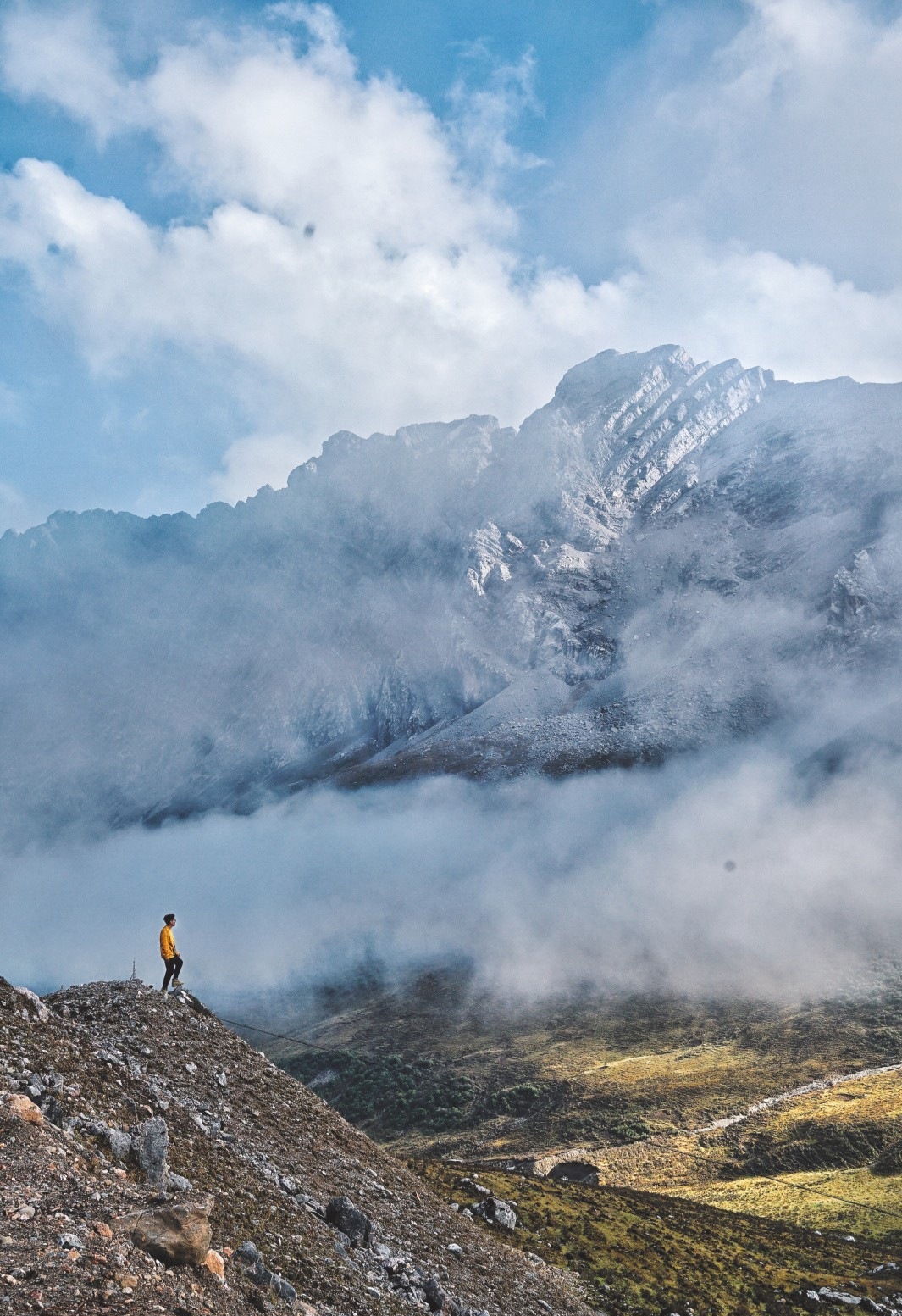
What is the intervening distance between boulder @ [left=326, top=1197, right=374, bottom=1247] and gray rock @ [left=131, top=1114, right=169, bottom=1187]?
6.71 m

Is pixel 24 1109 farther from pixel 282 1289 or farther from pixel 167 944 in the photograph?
pixel 167 944

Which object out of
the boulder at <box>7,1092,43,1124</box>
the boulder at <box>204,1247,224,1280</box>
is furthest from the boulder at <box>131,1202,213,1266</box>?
the boulder at <box>7,1092,43,1124</box>

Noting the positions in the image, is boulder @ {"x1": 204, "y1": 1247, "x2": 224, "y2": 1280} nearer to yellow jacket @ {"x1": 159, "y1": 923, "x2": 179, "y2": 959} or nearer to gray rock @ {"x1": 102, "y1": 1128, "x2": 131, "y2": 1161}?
gray rock @ {"x1": 102, "y1": 1128, "x2": 131, "y2": 1161}

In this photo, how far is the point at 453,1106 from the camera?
535ft

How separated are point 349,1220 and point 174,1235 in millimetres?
10490

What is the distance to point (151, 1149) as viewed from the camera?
1809 centimetres

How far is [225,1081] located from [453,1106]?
6195 inches

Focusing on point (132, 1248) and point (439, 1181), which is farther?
point (439, 1181)

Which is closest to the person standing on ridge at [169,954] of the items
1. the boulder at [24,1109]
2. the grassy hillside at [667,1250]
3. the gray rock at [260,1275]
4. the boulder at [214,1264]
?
the boulder at [24,1109]

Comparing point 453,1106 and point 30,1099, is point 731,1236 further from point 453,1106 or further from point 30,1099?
point 453,1106

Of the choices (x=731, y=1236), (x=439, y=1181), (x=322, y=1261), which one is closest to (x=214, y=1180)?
(x=322, y=1261)

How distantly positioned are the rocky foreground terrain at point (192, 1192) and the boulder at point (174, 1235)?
29 mm

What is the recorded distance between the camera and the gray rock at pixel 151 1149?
1775 cm

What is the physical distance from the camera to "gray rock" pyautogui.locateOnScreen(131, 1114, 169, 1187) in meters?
17.8
